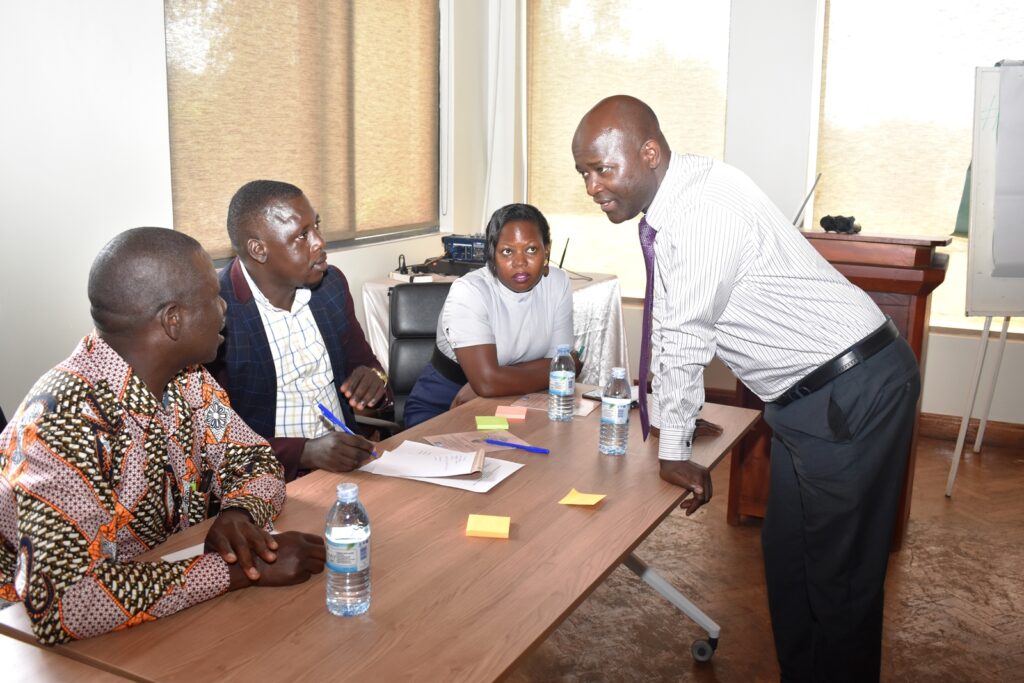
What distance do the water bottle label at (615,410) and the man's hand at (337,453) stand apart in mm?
580

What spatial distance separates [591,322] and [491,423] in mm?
2526

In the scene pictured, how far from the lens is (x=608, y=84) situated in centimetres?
586

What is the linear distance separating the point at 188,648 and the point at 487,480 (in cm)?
83

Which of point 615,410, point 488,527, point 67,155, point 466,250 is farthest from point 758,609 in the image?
point 67,155

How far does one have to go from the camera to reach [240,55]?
13.0ft

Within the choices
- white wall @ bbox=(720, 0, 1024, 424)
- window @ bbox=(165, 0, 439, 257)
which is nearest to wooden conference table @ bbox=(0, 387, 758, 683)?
window @ bbox=(165, 0, 439, 257)

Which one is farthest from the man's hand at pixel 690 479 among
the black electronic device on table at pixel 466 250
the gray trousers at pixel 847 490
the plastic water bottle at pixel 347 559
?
the black electronic device on table at pixel 466 250

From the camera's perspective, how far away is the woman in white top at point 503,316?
299cm

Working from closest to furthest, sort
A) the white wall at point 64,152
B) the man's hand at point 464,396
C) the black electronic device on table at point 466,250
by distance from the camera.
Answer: the white wall at point 64,152 < the man's hand at point 464,396 < the black electronic device on table at point 466,250

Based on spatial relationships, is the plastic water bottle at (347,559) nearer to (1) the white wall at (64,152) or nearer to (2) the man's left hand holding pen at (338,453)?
(2) the man's left hand holding pen at (338,453)

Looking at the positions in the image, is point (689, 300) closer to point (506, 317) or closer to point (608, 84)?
point (506, 317)

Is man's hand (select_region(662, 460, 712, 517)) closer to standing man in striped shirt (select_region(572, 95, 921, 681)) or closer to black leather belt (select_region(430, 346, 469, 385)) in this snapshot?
standing man in striped shirt (select_region(572, 95, 921, 681))

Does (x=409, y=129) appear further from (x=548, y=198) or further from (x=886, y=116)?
(x=886, y=116)

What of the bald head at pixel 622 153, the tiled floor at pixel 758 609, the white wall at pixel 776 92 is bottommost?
the tiled floor at pixel 758 609
